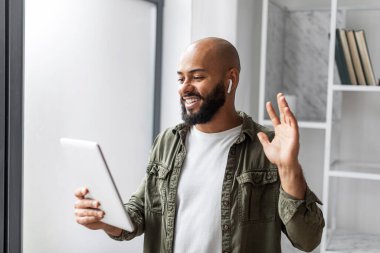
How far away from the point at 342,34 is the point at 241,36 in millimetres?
477

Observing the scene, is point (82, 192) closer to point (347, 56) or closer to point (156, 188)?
point (156, 188)

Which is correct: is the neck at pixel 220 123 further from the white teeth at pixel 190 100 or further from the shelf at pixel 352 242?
the shelf at pixel 352 242

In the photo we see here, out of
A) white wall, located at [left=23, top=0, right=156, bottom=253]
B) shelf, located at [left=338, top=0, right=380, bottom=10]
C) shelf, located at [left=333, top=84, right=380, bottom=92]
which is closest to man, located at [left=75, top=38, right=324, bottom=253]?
white wall, located at [left=23, top=0, right=156, bottom=253]

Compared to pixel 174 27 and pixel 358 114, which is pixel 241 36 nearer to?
pixel 174 27

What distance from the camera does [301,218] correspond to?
1264 mm

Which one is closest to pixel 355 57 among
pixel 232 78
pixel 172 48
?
pixel 172 48

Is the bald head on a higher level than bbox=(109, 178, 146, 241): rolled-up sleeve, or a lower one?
higher

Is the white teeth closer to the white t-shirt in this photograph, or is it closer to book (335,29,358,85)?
the white t-shirt

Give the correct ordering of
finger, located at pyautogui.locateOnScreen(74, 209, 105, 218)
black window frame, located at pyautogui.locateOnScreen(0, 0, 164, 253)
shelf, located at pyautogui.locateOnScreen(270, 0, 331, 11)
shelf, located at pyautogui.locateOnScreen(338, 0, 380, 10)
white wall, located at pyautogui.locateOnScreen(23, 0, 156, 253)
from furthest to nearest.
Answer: shelf, located at pyautogui.locateOnScreen(270, 0, 331, 11)
shelf, located at pyautogui.locateOnScreen(338, 0, 380, 10)
white wall, located at pyautogui.locateOnScreen(23, 0, 156, 253)
black window frame, located at pyautogui.locateOnScreen(0, 0, 164, 253)
finger, located at pyautogui.locateOnScreen(74, 209, 105, 218)

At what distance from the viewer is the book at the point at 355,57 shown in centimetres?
252

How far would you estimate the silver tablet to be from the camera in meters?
1.29

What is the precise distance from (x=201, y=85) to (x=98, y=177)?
0.35 m

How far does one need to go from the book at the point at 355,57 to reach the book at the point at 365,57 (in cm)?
1

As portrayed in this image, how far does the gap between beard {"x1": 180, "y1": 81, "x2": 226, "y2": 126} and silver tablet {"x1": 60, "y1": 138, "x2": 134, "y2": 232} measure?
28 cm
